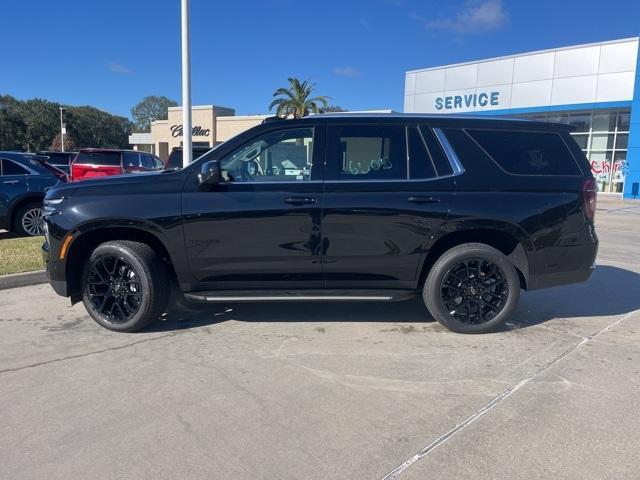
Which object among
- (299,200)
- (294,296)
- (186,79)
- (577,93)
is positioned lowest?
(294,296)

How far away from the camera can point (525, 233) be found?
4.70m

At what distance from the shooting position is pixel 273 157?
4648mm

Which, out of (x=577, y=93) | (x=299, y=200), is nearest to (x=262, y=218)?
(x=299, y=200)

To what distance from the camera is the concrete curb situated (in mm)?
6422

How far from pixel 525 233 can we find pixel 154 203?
3340 millimetres

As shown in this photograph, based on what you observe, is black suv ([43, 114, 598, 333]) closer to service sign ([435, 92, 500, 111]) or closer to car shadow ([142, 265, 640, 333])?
car shadow ([142, 265, 640, 333])

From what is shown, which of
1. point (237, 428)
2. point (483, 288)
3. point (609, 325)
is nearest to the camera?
point (237, 428)

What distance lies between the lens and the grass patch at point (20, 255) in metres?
6.84

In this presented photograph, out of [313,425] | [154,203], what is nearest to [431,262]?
[313,425]

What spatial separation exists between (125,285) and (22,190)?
20.9 ft

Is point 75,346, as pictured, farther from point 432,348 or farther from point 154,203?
point 432,348

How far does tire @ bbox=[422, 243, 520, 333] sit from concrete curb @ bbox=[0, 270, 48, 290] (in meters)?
5.03

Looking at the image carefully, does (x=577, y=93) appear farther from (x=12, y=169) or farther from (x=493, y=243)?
(x=12, y=169)

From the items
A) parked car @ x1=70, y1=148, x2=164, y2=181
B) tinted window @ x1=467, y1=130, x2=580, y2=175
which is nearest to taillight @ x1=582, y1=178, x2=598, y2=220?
tinted window @ x1=467, y1=130, x2=580, y2=175
